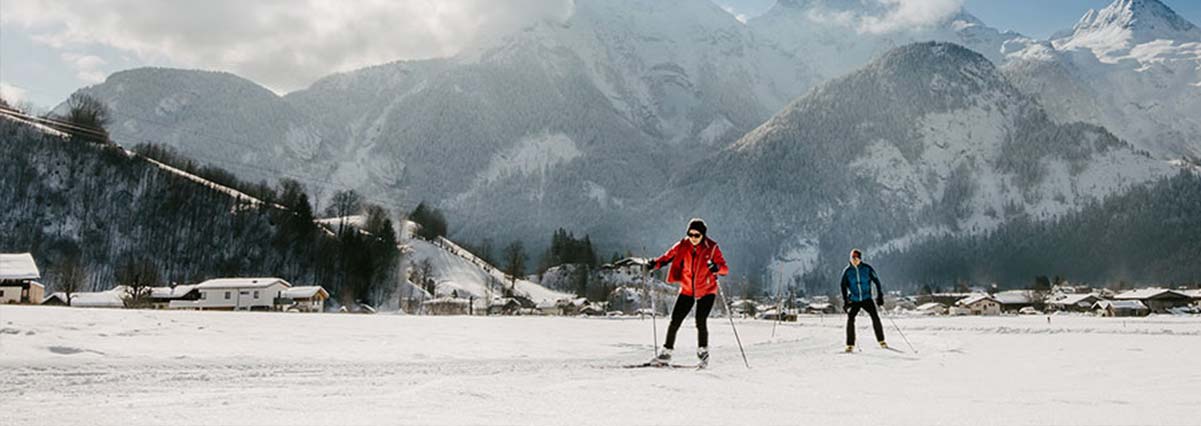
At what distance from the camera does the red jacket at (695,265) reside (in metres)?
11.0

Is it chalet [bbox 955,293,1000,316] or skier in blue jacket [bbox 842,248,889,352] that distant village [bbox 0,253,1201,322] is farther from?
skier in blue jacket [bbox 842,248,889,352]

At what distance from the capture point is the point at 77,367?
9.38 metres

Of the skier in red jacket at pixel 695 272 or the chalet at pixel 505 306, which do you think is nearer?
the skier in red jacket at pixel 695 272

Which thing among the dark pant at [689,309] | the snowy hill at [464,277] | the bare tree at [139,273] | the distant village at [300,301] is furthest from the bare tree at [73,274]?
the dark pant at [689,309]

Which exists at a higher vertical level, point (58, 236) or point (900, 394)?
point (58, 236)

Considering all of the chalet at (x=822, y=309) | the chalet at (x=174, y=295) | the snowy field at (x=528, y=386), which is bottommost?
the snowy field at (x=528, y=386)

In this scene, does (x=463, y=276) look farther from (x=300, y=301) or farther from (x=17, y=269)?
(x=17, y=269)

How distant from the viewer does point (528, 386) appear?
7426 millimetres

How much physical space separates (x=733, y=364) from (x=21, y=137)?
135 m

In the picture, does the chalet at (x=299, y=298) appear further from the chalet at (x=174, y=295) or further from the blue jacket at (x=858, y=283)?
the blue jacket at (x=858, y=283)

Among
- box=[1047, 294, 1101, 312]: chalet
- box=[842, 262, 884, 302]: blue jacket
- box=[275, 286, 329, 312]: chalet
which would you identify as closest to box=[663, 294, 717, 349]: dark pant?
box=[842, 262, 884, 302]: blue jacket

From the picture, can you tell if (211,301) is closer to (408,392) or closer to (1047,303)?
(408,392)

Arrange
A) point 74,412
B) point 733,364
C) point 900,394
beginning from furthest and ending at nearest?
point 733,364, point 900,394, point 74,412

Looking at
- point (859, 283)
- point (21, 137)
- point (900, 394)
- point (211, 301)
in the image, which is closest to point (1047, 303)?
point (211, 301)
